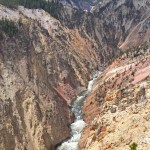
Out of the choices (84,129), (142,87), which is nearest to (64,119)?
(84,129)

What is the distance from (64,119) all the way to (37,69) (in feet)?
59.6

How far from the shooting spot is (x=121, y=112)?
212 feet

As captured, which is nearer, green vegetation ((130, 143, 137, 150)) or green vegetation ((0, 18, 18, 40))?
green vegetation ((130, 143, 137, 150))

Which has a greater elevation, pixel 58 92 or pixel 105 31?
pixel 105 31

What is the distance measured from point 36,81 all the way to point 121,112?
77.6 ft

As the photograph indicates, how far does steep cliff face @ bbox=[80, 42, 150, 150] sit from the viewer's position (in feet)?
188

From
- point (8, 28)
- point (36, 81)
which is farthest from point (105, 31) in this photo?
point (36, 81)

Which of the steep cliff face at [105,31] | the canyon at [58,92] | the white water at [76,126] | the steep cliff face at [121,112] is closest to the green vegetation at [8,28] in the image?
the canyon at [58,92]

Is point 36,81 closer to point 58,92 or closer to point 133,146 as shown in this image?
point 58,92

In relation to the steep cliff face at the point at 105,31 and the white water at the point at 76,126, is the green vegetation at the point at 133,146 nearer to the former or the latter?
the white water at the point at 76,126

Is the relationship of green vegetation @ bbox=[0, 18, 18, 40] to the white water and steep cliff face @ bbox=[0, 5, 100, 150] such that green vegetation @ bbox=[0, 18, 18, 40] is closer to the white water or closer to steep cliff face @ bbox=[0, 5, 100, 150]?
steep cliff face @ bbox=[0, 5, 100, 150]

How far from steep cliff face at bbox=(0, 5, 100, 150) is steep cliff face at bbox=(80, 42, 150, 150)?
21.3ft

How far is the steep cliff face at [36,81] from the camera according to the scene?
6775cm

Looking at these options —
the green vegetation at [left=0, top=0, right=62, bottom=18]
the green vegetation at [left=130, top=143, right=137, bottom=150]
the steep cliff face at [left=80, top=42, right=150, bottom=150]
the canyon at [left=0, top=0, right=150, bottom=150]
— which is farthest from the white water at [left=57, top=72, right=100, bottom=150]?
the green vegetation at [left=0, top=0, right=62, bottom=18]
